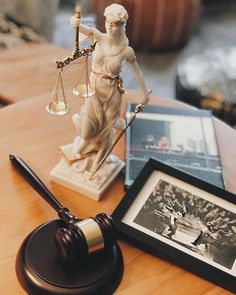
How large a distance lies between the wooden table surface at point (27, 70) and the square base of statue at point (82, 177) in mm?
451

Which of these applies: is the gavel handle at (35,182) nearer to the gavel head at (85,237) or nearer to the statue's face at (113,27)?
the gavel head at (85,237)

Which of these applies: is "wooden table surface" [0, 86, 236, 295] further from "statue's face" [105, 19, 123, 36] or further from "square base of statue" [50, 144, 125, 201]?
"statue's face" [105, 19, 123, 36]

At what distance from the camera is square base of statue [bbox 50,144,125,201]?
41.3 inches

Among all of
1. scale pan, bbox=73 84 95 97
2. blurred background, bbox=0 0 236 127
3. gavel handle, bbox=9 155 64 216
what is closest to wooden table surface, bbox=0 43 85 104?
blurred background, bbox=0 0 236 127

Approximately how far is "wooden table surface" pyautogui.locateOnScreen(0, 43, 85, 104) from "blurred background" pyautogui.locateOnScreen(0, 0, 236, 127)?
0.09 meters

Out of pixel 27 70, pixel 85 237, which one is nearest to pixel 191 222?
pixel 85 237

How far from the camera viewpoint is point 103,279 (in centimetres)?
87

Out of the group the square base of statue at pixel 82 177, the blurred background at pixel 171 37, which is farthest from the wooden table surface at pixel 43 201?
the blurred background at pixel 171 37

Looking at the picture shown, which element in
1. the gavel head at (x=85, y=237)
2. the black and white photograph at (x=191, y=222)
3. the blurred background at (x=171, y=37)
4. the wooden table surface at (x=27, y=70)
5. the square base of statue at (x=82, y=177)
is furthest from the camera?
the blurred background at (x=171, y=37)

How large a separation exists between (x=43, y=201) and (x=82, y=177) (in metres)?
0.10

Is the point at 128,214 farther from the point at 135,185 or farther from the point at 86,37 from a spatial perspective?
the point at 86,37

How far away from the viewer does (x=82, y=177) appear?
41.9 inches

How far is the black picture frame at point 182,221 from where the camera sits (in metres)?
0.93

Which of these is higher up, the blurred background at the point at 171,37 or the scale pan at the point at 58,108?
the scale pan at the point at 58,108
